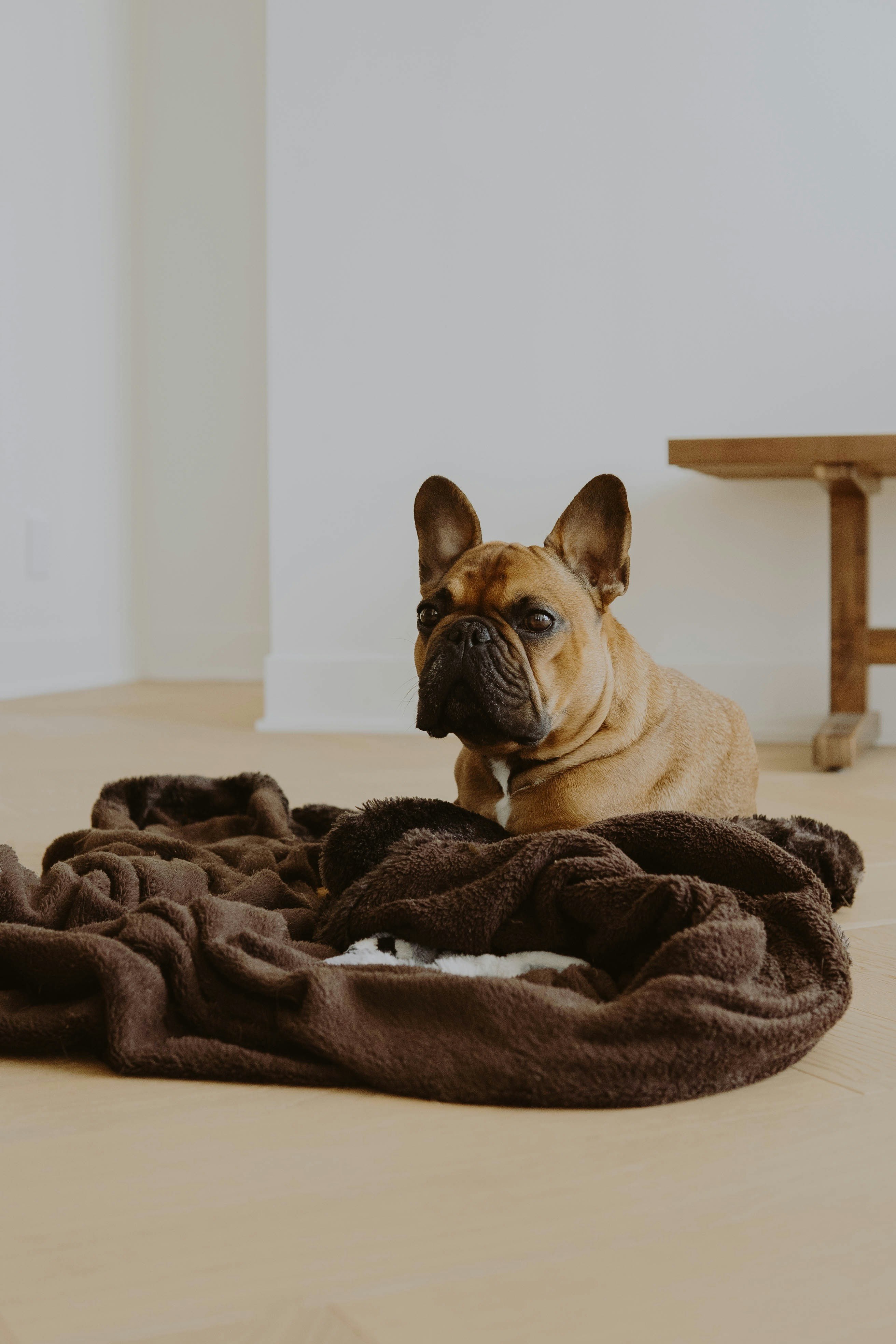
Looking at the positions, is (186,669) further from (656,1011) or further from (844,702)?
(656,1011)

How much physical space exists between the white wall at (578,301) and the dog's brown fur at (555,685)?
6.97 feet

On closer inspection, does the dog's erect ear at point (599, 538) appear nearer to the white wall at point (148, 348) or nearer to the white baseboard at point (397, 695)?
the white baseboard at point (397, 695)

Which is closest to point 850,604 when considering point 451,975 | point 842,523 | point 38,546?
point 842,523

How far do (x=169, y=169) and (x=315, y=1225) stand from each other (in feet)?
19.3

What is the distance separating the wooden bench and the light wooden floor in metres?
2.12

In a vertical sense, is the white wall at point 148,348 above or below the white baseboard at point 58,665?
above

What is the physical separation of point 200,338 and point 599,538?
4661 millimetres

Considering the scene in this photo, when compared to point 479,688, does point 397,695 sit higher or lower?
lower

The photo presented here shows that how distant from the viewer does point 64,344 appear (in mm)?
5488

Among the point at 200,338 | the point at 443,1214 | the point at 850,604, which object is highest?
the point at 200,338

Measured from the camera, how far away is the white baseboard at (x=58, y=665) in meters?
5.12

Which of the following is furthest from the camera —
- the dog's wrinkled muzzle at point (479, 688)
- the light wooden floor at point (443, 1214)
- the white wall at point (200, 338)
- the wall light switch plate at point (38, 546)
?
the white wall at point (200, 338)

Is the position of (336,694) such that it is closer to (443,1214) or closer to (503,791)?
(503,791)

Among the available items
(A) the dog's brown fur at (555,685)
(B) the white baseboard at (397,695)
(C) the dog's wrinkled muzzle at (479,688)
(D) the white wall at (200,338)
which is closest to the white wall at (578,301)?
(B) the white baseboard at (397,695)
